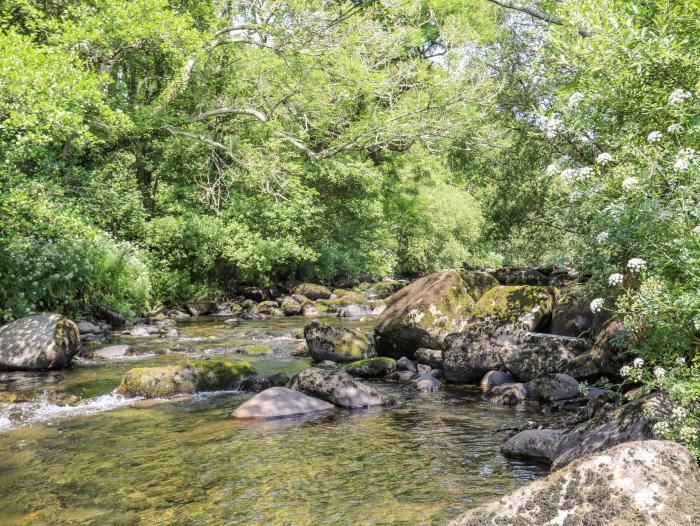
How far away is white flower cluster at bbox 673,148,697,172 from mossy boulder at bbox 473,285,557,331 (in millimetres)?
7137

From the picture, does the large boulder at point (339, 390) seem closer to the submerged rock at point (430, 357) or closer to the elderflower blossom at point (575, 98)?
the submerged rock at point (430, 357)

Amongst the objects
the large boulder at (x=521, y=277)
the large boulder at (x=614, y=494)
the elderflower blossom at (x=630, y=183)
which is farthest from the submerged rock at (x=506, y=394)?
the large boulder at (x=521, y=277)

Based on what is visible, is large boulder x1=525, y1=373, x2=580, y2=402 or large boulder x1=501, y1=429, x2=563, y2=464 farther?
large boulder x1=525, y1=373, x2=580, y2=402

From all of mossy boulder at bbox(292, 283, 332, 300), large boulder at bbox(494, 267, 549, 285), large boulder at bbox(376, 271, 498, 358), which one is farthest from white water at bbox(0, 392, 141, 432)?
mossy boulder at bbox(292, 283, 332, 300)

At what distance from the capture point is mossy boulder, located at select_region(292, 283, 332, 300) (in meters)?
25.8

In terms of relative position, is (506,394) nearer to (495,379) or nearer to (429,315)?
(495,379)

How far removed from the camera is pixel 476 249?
3912cm

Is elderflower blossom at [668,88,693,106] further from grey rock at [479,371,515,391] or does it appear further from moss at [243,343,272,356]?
moss at [243,343,272,356]

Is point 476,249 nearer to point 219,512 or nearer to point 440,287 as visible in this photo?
point 440,287

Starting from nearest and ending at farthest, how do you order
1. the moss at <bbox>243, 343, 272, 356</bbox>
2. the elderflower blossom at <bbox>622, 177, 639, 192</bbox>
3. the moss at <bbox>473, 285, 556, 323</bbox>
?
the elderflower blossom at <bbox>622, 177, 639, 192</bbox>
the moss at <bbox>473, 285, 556, 323</bbox>
the moss at <bbox>243, 343, 272, 356</bbox>

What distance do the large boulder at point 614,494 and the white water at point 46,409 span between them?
658 cm

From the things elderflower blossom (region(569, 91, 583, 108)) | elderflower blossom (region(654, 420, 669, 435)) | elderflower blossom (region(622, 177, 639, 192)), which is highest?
elderflower blossom (region(569, 91, 583, 108))

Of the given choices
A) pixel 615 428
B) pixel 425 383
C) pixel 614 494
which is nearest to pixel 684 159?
pixel 614 494

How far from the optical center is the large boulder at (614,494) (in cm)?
345
